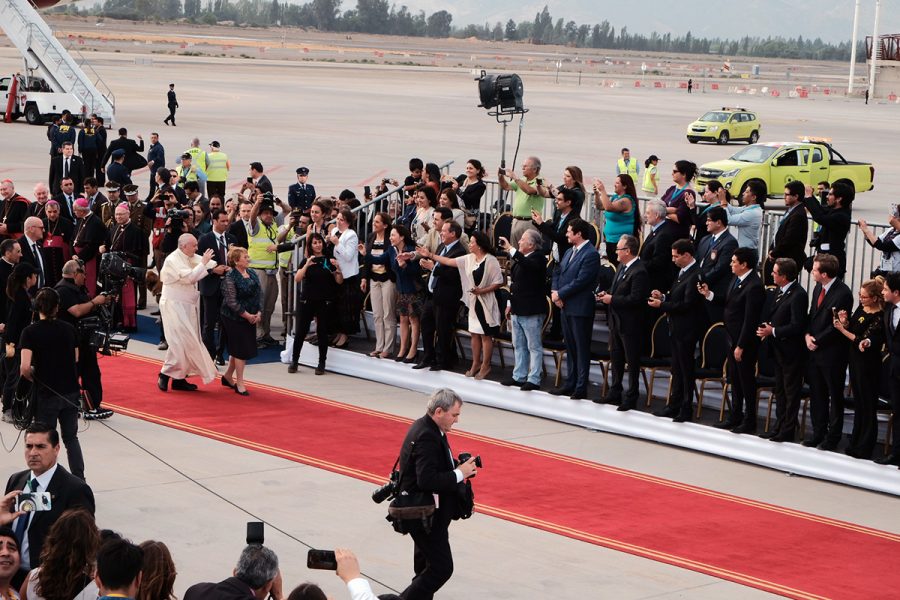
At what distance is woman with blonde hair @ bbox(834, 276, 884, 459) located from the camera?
451 inches

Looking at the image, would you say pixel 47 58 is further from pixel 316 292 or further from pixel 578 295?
pixel 578 295

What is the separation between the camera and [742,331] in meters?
12.3

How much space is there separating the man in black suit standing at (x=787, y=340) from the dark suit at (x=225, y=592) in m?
7.28

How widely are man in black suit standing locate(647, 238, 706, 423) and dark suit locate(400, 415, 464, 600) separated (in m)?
5.37

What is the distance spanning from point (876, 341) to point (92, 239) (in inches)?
412

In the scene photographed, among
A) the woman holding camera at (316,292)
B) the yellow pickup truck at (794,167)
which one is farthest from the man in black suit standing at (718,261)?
the yellow pickup truck at (794,167)

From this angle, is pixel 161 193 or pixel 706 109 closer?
pixel 161 193

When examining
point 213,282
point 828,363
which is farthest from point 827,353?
point 213,282

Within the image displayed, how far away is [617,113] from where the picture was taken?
64062mm

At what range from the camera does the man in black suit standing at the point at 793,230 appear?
552 inches

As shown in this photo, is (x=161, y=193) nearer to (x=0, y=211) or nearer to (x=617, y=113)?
(x=0, y=211)

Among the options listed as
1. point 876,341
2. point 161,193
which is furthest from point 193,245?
point 876,341

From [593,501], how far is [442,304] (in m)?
4.14

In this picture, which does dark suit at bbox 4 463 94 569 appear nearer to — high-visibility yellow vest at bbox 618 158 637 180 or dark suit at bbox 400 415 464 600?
dark suit at bbox 400 415 464 600
